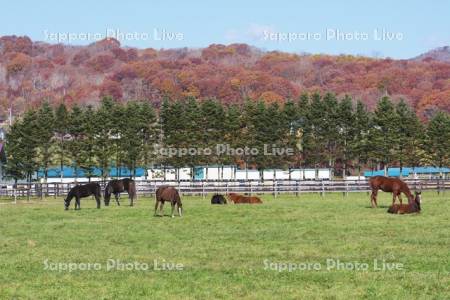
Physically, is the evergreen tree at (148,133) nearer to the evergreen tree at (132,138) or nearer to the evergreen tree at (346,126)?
the evergreen tree at (132,138)

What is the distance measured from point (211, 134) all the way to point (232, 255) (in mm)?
58056

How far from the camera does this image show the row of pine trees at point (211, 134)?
70125 mm

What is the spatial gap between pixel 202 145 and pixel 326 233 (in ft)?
174

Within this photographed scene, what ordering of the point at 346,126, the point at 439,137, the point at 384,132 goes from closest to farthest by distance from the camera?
the point at 384,132, the point at 439,137, the point at 346,126

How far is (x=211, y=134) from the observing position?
7350cm

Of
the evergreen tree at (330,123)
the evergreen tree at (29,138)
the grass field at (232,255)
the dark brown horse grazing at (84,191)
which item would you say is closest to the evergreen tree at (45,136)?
the evergreen tree at (29,138)

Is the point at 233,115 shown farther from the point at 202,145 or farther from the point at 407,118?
the point at 407,118

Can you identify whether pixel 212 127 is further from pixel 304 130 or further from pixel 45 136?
pixel 45 136

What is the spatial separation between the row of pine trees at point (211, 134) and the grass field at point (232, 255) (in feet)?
150

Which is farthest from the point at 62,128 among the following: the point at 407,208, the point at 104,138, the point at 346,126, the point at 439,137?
the point at 407,208

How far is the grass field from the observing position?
11.9 meters

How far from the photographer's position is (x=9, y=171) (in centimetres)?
7100

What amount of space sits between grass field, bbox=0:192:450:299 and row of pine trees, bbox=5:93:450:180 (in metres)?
45.7

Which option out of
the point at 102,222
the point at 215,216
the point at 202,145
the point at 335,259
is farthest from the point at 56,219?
the point at 202,145
